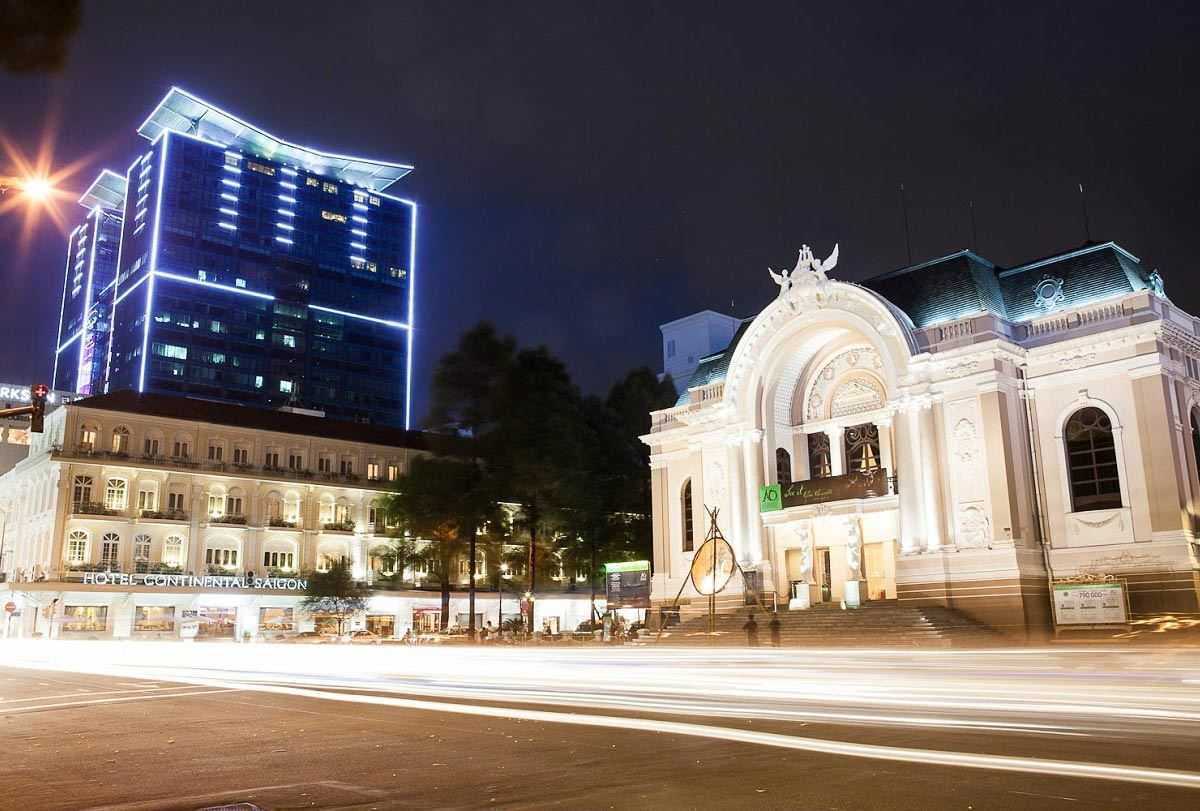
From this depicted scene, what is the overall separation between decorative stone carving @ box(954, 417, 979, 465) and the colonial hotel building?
0.05m

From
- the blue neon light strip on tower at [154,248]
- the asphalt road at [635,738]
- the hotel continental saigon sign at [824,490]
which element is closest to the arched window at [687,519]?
the hotel continental saigon sign at [824,490]

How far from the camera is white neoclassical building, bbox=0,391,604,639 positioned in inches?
2468

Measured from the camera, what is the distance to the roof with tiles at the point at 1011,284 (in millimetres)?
35625

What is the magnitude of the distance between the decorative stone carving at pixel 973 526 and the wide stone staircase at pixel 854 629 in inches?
99.7

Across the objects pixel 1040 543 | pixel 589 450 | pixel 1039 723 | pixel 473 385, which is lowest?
pixel 1039 723

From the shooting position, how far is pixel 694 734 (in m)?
11.7

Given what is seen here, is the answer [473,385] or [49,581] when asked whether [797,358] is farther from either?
[49,581]

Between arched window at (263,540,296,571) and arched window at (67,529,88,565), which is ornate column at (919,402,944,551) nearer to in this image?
arched window at (263,540,296,571)

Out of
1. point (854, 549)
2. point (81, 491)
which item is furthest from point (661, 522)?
point (81, 491)

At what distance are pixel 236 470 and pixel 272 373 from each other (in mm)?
63422

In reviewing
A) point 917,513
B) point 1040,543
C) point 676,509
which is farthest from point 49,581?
point 1040,543

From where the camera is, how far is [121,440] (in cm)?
6625

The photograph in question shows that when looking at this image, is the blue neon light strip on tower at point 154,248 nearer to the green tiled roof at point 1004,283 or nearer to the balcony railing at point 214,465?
the balcony railing at point 214,465

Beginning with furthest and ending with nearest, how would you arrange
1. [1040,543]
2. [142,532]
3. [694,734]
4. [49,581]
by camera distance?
[142,532]
[49,581]
[1040,543]
[694,734]
